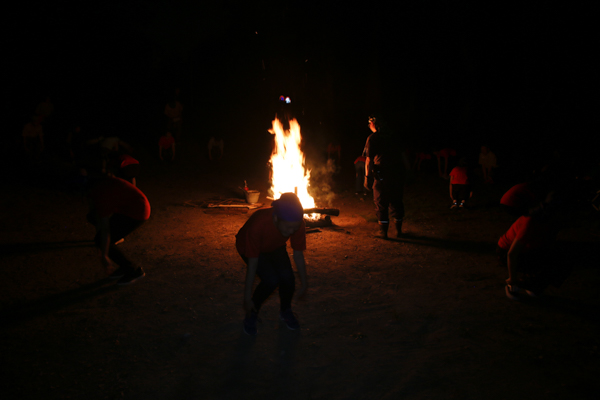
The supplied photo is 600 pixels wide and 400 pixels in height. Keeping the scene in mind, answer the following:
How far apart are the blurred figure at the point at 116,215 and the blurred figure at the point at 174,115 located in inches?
503

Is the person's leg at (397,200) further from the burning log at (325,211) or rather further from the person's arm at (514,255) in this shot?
the person's arm at (514,255)

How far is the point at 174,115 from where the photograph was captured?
17438mm

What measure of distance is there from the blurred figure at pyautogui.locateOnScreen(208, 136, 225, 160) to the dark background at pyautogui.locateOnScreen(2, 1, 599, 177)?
3093 millimetres

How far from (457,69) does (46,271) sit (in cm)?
2617

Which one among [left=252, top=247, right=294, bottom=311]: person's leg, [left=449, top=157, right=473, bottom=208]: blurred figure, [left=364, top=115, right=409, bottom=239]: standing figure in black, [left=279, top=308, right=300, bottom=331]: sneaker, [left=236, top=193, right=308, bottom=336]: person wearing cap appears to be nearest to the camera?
[left=236, top=193, right=308, bottom=336]: person wearing cap

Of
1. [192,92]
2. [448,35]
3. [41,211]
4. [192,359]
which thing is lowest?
[192,359]

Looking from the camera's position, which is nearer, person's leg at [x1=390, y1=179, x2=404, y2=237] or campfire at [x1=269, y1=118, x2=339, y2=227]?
person's leg at [x1=390, y1=179, x2=404, y2=237]

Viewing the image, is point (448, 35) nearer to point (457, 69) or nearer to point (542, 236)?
point (457, 69)

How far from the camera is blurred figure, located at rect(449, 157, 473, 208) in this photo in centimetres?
1039

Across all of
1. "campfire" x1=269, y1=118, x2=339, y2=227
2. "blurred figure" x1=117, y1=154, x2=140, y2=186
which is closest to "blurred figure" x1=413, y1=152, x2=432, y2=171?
"campfire" x1=269, y1=118, x2=339, y2=227

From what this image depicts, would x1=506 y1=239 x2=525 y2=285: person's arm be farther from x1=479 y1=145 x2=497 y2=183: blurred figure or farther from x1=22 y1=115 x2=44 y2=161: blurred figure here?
x1=22 y1=115 x2=44 y2=161: blurred figure

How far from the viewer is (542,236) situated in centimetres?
451

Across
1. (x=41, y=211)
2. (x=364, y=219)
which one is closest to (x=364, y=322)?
(x=364, y=219)

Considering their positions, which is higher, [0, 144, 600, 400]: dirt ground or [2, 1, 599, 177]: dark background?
[2, 1, 599, 177]: dark background
